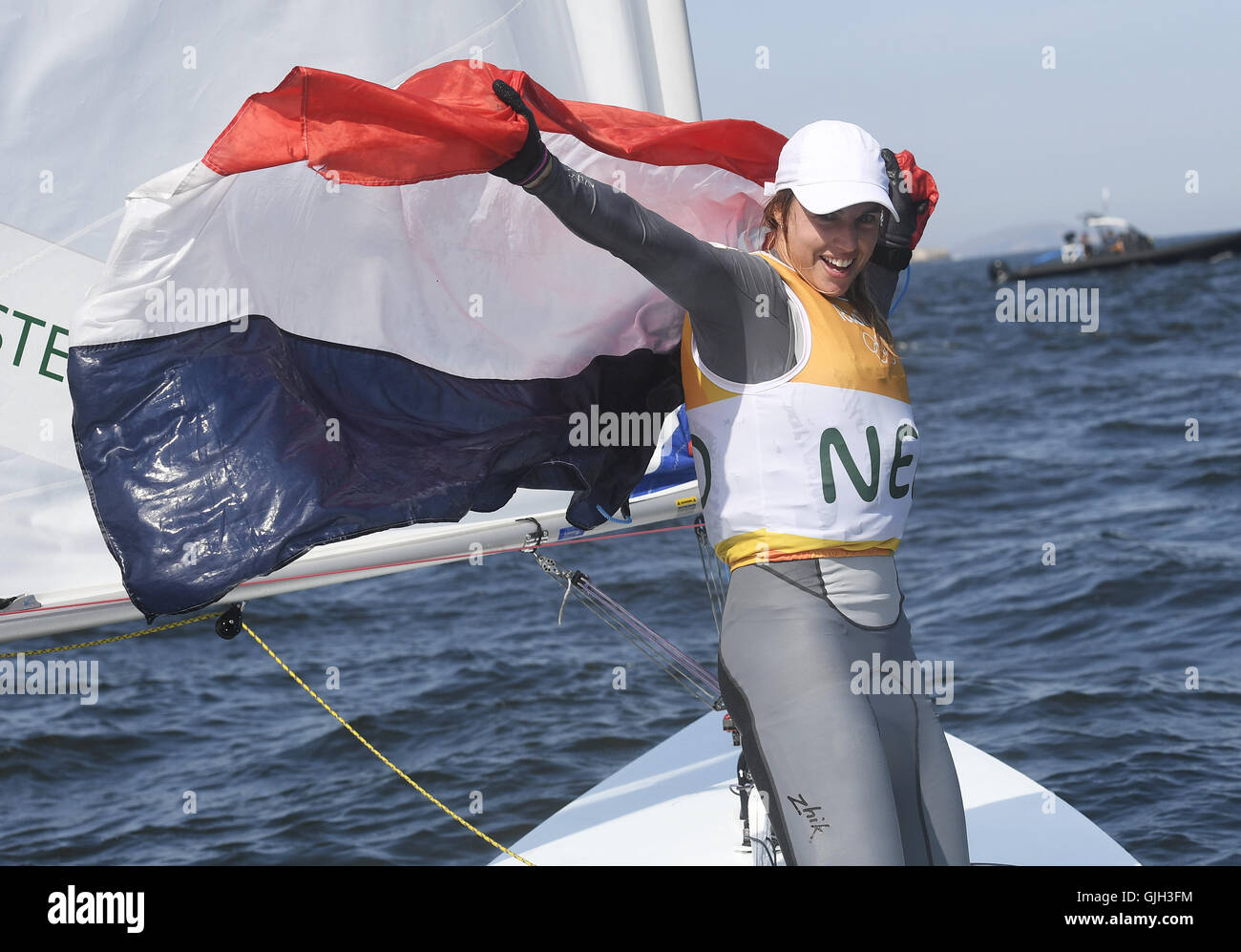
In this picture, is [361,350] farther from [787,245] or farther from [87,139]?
[787,245]

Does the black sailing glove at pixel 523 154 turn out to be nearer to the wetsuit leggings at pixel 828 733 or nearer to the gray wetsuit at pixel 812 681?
the gray wetsuit at pixel 812 681

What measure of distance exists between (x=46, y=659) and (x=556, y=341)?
6651 mm

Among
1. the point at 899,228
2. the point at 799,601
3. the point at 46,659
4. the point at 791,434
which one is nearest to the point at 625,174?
the point at 899,228

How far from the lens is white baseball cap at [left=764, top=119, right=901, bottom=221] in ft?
8.42

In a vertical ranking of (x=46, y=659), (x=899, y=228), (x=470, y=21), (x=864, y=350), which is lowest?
(x=46, y=659)

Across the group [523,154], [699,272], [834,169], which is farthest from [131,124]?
[834,169]

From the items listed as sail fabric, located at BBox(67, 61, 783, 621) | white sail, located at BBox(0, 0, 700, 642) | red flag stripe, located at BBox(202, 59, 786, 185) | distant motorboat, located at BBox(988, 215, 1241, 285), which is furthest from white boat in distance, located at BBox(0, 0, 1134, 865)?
distant motorboat, located at BBox(988, 215, 1241, 285)

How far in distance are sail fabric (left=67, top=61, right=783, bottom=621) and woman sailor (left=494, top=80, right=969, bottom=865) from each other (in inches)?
18.8

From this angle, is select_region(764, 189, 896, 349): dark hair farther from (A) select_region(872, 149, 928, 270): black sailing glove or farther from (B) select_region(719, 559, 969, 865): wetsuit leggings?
(B) select_region(719, 559, 969, 865): wetsuit leggings

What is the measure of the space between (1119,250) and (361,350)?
62.5 m

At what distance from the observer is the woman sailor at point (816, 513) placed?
2.55 metres

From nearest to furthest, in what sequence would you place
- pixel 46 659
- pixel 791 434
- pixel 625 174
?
pixel 791 434, pixel 625 174, pixel 46 659
